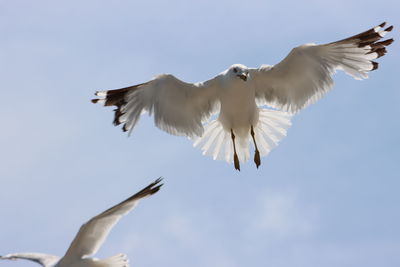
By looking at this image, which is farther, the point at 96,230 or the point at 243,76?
the point at 243,76

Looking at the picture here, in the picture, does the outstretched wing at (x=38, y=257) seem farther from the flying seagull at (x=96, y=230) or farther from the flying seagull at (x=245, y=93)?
the flying seagull at (x=245, y=93)

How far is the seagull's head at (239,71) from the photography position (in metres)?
11.6

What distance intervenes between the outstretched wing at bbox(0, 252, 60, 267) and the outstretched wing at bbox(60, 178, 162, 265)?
0.38m

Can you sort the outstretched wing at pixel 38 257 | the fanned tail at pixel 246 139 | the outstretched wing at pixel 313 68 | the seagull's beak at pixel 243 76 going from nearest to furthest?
1. the outstretched wing at pixel 38 257
2. the seagull's beak at pixel 243 76
3. the outstretched wing at pixel 313 68
4. the fanned tail at pixel 246 139

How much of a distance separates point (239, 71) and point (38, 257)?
3.46 meters

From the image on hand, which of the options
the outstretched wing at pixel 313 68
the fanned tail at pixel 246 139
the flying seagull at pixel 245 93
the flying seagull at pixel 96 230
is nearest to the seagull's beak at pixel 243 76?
the flying seagull at pixel 245 93

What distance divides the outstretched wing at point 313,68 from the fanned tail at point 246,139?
38 cm

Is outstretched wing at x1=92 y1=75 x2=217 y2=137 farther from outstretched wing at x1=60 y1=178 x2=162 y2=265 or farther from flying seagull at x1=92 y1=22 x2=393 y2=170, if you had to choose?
outstretched wing at x1=60 y1=178 x2=162 y2=265

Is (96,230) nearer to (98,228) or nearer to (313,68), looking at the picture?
(98,228)

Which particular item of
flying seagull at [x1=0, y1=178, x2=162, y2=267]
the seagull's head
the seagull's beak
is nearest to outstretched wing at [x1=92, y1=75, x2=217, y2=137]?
the seagull's head

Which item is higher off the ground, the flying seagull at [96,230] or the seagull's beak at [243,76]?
the seagull's beak at [243,76]

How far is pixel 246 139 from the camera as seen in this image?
12812mm

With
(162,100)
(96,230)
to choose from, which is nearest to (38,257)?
(96,230)

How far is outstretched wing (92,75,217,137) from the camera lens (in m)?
11.9
